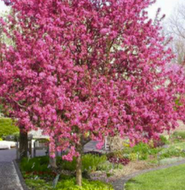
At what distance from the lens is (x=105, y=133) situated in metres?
7.20

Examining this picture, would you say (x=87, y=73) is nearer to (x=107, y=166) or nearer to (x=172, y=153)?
(x=107, y=166)

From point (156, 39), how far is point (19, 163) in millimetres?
8145

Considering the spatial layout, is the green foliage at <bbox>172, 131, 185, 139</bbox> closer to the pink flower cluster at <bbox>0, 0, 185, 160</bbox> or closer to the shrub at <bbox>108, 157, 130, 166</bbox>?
the shrub at <bbox>108, 157, 130, 166</bbox>

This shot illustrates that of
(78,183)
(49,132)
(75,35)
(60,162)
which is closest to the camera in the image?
(49,132)

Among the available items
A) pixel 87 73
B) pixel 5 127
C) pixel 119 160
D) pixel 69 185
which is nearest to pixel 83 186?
pixel 69 185

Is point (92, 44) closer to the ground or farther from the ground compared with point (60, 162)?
farther from the ground

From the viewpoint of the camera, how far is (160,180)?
11070mm

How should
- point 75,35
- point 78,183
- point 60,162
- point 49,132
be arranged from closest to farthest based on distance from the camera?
point 49,132 → point 75,35 → point 78,183 → point 60,162

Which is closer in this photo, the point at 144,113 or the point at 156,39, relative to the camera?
the point at 144,113

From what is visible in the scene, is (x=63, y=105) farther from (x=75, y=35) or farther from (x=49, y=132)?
(x=75, y=35)

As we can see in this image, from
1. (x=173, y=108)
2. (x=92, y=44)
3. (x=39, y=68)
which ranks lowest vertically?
(x=173, y=108)

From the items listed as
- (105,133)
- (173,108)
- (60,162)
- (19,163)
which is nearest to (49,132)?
(105,133)

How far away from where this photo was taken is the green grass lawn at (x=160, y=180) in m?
10.2

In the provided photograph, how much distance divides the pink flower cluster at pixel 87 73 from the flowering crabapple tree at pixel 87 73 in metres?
0.02
